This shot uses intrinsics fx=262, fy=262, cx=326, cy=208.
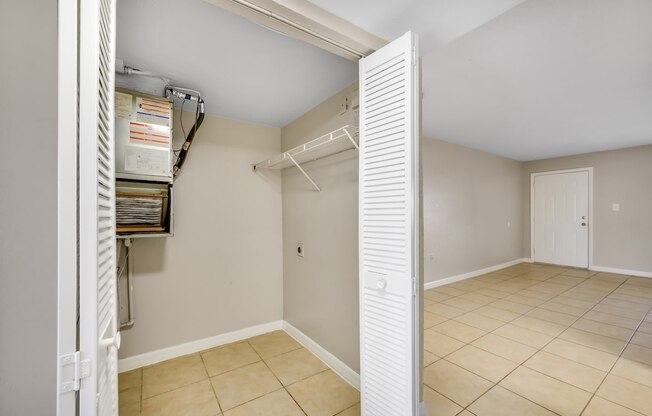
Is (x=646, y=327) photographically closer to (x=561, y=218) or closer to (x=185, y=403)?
(x=561, y=218)

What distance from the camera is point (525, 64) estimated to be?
205cm

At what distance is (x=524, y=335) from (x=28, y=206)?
3627 millimetres

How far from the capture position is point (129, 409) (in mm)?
1689

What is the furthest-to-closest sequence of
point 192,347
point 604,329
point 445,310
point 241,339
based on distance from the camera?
point 445,310 → point 604,329 → point 241,339 → point 192,347

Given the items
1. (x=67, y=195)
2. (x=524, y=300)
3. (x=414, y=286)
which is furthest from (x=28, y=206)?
(x=524, y=300)

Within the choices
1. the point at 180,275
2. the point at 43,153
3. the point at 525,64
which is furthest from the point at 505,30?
the point at 180,275

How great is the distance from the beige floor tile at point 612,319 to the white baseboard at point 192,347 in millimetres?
3554

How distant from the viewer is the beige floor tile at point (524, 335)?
2.47 metres

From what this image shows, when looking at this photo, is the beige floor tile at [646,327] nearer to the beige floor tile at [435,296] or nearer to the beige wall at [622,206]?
the beige floor tile at [435,296]

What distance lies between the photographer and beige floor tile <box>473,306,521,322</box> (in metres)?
3.04

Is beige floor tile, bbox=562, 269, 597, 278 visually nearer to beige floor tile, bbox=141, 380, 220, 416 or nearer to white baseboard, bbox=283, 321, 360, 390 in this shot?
white baseboard, bbox=283, 321, 360, 390

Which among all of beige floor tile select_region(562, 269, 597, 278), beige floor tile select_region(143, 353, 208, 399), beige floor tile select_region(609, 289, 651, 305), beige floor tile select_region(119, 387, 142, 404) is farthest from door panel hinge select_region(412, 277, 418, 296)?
beige floor tile select_region(562, 269, 597, 278)

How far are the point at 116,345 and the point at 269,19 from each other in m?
1.48

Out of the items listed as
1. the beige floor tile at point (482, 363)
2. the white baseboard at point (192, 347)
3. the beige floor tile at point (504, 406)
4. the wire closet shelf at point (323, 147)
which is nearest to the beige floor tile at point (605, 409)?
the beige floor tile at point (504, 406)
